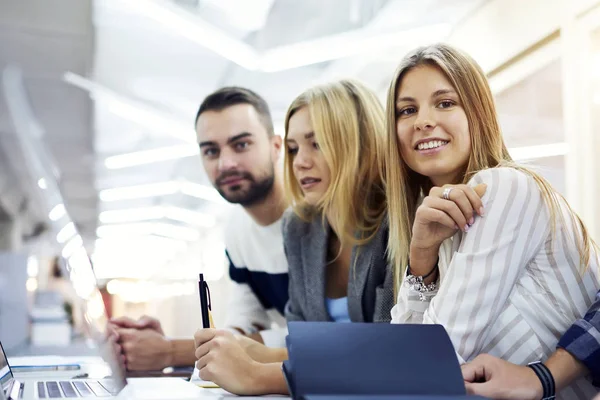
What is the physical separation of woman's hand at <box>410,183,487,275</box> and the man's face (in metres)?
1.05

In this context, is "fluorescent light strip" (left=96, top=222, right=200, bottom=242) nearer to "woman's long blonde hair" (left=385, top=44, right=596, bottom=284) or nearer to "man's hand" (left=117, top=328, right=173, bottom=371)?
"man's hand" (left=117, top=328, right=173, bottom=371)

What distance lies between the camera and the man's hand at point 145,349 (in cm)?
152

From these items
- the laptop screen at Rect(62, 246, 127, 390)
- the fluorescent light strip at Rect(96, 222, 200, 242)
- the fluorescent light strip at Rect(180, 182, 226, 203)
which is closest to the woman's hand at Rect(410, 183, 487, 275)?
the laptop screen at Rect(62, 246, 127, 390)

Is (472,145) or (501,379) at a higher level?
(472,145)

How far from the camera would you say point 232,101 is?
198 cm

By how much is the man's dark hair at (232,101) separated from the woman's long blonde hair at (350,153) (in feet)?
1.34

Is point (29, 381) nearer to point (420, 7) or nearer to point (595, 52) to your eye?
point (595, 52)

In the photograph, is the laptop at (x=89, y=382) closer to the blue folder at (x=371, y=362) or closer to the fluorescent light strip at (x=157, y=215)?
the blue folder at (x=371, y=362)

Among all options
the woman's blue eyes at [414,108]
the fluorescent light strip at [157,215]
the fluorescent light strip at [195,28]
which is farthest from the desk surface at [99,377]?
the fluorescent light strip at [157,215]

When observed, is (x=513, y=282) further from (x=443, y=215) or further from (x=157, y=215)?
(x=157, y=215)

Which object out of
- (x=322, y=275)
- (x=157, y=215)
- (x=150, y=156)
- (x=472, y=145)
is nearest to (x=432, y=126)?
(x=472, y=145)

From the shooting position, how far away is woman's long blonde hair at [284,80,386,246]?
4.80 ft

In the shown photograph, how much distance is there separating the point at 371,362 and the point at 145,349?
1005 millimetres

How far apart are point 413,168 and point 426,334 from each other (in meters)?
0.53
